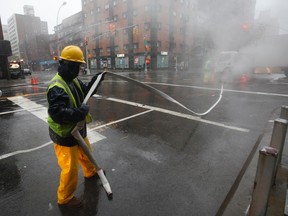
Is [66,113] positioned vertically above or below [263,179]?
above

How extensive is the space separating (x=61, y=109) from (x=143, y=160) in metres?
1.76

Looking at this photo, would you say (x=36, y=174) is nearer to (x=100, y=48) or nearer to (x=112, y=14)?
(x=112, y=14)

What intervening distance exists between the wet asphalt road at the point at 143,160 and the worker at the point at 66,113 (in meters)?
0.30

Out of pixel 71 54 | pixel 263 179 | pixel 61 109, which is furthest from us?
pixel 71 54

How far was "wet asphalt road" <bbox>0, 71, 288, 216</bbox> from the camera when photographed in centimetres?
228

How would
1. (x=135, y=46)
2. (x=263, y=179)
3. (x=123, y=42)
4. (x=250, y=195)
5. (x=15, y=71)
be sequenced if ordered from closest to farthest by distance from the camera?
(x=263, y=179)
(x=250, y=195)
(x=15, y=71)
(x=135, y=46)
(x=123, y=42)

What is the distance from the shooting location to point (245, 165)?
305 cm

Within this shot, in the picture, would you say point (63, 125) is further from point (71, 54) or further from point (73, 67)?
point (71, 54)

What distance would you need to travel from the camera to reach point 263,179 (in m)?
1.69

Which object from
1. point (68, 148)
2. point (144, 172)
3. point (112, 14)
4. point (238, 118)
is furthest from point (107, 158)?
point (112, 14)

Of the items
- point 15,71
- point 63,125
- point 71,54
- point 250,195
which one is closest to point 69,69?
point 71,54

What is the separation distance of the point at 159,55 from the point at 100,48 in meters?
16.3

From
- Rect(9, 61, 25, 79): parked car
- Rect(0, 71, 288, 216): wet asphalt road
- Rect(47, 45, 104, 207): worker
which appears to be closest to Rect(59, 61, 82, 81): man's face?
Rect(47, 45, 104, 207): worker

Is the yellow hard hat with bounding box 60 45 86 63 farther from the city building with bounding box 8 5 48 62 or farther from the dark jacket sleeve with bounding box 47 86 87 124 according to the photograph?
the city building with bounding box 8 5 48 62
